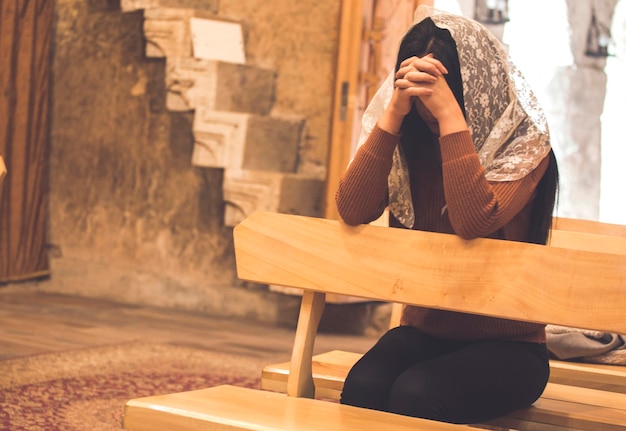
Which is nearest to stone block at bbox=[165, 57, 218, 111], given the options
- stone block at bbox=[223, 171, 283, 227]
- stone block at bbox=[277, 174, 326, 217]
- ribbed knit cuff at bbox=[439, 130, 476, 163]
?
stone block at bbox=[223, 171, 283, 227]

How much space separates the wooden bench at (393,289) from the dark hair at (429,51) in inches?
15.1

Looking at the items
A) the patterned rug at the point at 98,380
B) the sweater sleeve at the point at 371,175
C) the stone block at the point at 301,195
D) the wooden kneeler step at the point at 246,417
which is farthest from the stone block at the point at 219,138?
the wooden kneeler step at the point at 246,417

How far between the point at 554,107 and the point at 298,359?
511 centimetres

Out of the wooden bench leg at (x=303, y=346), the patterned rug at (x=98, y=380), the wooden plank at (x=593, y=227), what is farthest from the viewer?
the patterned rug at (x=98, y=380)

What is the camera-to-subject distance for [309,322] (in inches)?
79.0

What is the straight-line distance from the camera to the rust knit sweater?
1883 mm

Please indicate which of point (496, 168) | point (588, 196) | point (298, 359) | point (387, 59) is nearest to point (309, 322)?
point (298, 359)

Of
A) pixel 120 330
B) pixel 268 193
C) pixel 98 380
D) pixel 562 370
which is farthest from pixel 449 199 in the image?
pixel 268 193

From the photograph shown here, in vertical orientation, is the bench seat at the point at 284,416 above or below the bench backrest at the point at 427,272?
below

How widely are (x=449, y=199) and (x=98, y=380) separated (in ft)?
6.97

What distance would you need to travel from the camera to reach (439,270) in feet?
5.92

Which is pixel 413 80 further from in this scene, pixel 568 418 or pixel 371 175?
pixel 568 418

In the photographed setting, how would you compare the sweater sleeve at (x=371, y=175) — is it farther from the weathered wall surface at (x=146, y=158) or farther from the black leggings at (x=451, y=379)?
the weathered wall surface at (x=146, y=158)

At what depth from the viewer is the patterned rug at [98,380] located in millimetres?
2998
